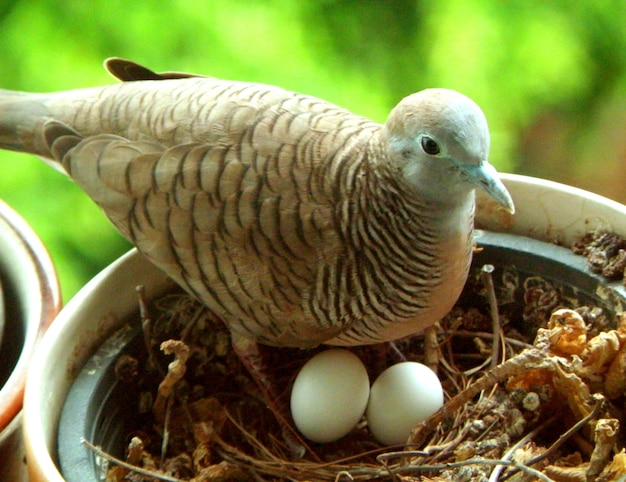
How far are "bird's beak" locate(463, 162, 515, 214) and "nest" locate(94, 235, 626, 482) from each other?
183mm

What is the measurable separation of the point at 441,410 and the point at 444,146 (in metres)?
0.31

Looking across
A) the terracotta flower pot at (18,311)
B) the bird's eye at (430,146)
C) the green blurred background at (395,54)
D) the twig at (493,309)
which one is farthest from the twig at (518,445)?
the terracotta flower pot at (18,311)

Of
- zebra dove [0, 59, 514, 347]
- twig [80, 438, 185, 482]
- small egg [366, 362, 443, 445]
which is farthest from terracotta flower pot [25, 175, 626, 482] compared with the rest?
small egg [366, 362, 443, 445]

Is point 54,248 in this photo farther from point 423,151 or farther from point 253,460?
point 423,151

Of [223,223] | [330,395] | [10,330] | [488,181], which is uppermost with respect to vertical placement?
[488,181]

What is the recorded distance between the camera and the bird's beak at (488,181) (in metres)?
0.78

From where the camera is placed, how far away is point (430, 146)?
31.4 inches

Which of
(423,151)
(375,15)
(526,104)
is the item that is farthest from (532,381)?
(375,15)

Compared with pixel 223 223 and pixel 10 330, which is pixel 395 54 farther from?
pixel 10 330

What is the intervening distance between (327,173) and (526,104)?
0.45 m

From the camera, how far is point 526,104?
47.2 inches

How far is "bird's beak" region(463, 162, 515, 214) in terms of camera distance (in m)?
0.78

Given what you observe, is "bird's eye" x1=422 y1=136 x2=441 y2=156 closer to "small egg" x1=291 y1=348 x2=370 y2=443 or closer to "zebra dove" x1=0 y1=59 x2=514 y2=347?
"zebra dove" x1=0 y1=59 x2=514 y2=347

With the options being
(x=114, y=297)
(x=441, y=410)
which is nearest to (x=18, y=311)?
(x=114, y=297)
